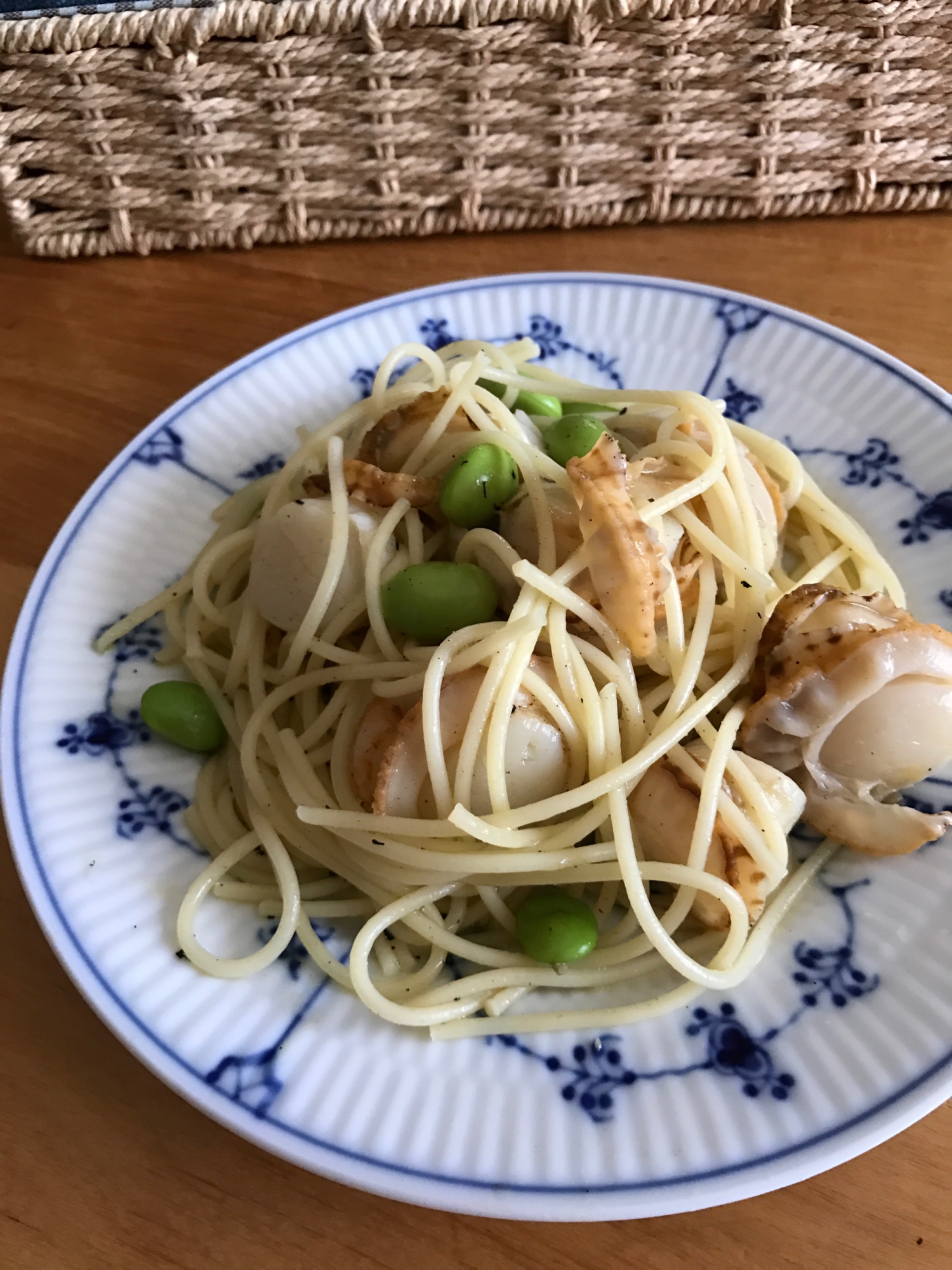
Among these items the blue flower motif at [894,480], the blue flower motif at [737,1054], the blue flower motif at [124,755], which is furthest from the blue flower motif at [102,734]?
the blue flower motif at [894,480]

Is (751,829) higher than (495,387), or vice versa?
(495,387)

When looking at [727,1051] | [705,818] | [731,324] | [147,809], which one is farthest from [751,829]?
[731,324]

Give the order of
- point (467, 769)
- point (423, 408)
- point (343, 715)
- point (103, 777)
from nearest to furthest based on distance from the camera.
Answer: point (467, 769) → point (103, 777) → point (343, 715) → point (423, 408)

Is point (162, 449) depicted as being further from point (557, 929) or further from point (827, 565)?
point (827, 565)

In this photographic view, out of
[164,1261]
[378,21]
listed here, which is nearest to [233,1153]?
[164,1261]

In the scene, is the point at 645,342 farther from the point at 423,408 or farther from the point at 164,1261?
the point at 164,1261

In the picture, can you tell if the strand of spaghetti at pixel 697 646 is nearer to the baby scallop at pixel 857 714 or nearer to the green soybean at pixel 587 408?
the baby scallop at pixel 857 714
